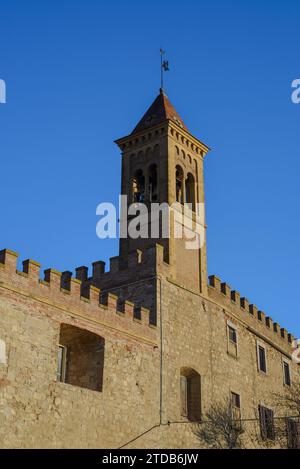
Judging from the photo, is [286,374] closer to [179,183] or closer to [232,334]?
[232,334]

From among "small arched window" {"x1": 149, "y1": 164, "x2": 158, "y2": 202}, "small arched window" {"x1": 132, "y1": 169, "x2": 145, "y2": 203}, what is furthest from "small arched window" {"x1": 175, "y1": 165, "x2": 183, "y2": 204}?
"small arched window" {"x1": 132, "y1": 169, "x2": 145, "y2": 203}

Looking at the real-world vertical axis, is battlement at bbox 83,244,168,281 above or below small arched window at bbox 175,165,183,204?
below

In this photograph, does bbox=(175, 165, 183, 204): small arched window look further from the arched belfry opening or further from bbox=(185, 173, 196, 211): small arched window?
bbox=(185, 173, 196, 211): small arched window

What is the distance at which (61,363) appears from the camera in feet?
86.6

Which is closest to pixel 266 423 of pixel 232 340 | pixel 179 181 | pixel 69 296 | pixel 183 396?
pixel 232 340

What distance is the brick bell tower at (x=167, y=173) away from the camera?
Result: 3231 centimetres

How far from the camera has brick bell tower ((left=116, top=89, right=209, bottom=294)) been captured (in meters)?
32.3

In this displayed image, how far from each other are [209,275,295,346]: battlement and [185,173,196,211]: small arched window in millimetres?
4102

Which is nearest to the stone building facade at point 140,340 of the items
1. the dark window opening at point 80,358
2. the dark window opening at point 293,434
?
the dark window opening at point 80,358

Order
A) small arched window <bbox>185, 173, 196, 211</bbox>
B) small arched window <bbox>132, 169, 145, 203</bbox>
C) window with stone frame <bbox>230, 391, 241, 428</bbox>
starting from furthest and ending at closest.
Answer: small arched window <bbox>185, 173, 196, 211</bbox> → small arched window <bbox>132, 169, 145, 203</bbox> → window with stone frame <bbox>230, 391, 241, 428</bbox>

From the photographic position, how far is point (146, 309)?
2872 centimetres

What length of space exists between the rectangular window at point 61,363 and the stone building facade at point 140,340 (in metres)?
0.05
